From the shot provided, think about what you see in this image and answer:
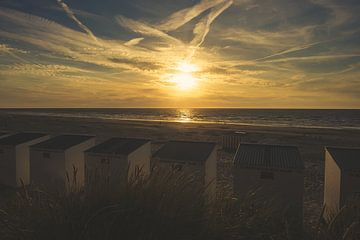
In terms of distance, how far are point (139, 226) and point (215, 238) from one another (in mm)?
942

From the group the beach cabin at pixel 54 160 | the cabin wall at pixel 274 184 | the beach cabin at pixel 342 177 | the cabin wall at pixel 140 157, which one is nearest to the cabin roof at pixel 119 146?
the cabin wall at pixel 140 157

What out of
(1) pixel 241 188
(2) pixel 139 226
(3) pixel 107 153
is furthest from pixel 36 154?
(2) pixel 139 226

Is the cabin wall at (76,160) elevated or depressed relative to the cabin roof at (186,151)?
depressed

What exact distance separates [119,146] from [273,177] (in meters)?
5.69

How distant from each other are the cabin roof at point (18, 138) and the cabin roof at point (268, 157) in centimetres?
937

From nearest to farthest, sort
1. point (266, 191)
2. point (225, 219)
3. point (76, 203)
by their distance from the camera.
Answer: point (76, 203) → point (225, 219) → point (266, 191)

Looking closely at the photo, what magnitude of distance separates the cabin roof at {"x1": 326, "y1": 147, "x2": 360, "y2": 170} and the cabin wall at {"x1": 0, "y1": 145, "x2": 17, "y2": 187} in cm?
1234

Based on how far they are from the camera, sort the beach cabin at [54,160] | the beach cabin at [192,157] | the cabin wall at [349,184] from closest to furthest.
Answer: the cabin wall at [349,184]
the beach cabin at [192,157]
the beach cabin at [54,160]

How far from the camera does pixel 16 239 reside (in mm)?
3273

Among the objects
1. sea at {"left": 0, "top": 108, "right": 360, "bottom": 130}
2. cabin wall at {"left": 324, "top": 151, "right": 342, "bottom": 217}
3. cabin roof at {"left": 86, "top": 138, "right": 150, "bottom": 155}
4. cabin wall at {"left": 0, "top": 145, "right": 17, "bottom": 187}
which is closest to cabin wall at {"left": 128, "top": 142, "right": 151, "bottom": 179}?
cabin roof at {"left": 86, "top": 138, "right": 150, "bottom": 155}

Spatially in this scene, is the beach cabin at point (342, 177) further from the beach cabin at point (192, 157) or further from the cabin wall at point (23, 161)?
the cabin wall at point (23, 161)

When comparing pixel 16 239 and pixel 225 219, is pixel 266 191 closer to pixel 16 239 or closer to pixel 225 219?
pixel 225 219

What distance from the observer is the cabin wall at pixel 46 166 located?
430 inches

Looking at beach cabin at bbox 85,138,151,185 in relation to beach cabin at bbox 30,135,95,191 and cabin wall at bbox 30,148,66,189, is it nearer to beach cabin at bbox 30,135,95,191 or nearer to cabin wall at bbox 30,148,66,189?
beach cabin at bbox 30,135,95,191
